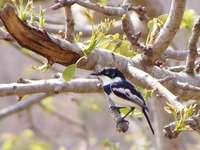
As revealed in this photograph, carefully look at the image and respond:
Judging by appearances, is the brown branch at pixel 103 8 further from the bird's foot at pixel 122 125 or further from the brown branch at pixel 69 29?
the bird's foot at pixel 122 125

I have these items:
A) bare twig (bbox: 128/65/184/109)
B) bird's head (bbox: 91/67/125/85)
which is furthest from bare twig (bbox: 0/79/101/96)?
bare twig (bbox: 128/65/184/109)

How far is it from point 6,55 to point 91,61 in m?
8.06

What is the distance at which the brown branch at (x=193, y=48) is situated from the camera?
4.96 feet

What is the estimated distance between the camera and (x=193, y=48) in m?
1.59

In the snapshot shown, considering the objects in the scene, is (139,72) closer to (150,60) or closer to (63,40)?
(150,60)

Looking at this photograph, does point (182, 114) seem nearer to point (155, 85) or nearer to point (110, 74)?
point (155, 85)

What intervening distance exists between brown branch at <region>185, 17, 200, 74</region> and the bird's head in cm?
20

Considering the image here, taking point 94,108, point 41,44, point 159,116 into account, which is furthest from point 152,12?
point 94,108

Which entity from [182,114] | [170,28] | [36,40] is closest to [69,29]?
[36,40]

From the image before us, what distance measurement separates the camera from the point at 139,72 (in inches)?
59.2

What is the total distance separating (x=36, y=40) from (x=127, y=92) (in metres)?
0.26

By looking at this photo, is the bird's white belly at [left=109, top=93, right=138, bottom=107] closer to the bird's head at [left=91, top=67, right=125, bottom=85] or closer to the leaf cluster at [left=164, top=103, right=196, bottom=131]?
the bird's head at [left=91, top=67, right=125, bottom=85]

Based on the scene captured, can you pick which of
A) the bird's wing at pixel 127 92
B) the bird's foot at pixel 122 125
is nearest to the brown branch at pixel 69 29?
the bird's wing at pixel 127 92

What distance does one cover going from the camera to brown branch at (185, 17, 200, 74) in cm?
151
